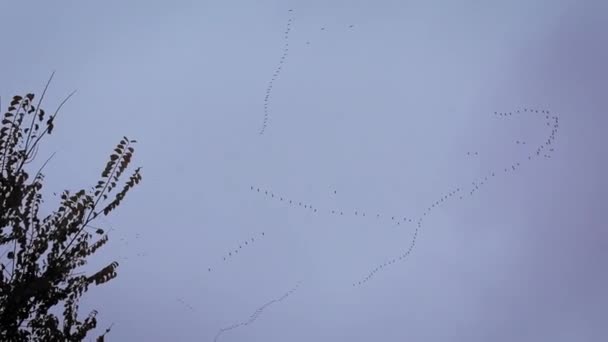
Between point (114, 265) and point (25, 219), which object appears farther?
point (114, 265)

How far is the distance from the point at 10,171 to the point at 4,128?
433 millimetres

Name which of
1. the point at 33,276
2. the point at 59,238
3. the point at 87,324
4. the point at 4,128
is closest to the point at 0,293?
the point at 33,276

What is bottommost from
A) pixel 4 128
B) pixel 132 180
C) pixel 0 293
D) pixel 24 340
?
pixel 24 340

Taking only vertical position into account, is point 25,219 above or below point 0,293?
above

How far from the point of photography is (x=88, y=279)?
5820mm

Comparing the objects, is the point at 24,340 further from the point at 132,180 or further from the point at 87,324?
the point at 132,180

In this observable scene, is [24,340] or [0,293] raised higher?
[0,293]

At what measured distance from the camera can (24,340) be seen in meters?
5.17

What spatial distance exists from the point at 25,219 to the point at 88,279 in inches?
34.6

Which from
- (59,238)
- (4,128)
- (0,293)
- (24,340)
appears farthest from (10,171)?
(24,340)

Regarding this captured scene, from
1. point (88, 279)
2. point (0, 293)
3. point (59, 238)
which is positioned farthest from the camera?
point (88, 279)

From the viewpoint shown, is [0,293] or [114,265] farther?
[114,265]

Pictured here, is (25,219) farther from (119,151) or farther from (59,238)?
(119,151)

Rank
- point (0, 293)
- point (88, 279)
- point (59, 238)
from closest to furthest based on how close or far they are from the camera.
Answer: point (0, 293), point (59, 238), point (88, 279)
